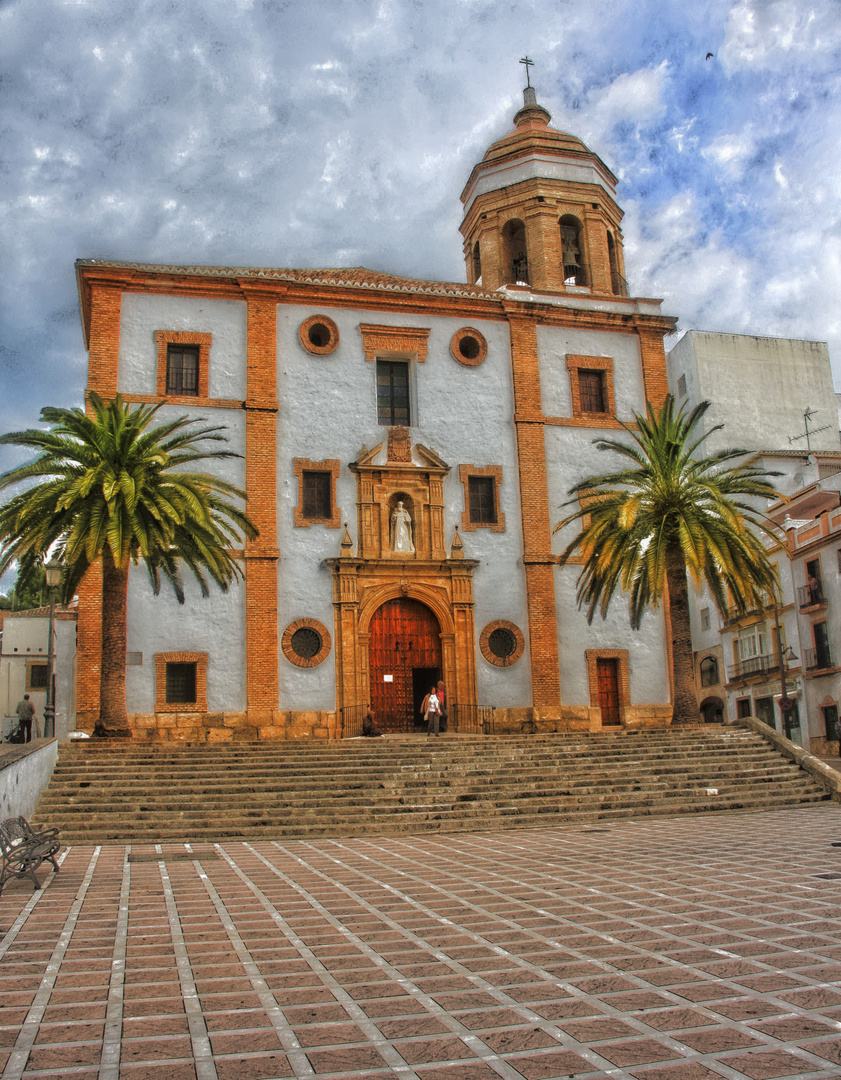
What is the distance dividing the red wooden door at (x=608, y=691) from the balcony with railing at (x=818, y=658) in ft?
38.8

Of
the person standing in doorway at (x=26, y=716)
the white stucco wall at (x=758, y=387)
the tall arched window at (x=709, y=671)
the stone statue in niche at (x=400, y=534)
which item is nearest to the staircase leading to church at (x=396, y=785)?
the person standing in doorway at (x=26, y=716)

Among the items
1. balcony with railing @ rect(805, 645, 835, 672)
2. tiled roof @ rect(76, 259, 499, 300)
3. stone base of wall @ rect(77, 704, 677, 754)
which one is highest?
tiled roof @ rect(76, 259, 499, 300)

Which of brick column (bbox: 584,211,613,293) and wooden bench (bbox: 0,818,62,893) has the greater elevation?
brick column (bbox: 584,211,613,293)

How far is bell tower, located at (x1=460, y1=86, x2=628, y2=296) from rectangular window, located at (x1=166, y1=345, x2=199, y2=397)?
8851 millimetres

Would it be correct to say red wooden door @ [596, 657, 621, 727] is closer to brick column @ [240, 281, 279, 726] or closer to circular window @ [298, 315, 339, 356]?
brick column @ [240, 281, 279, 726]

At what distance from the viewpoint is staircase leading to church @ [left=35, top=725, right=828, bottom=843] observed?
14.0 m

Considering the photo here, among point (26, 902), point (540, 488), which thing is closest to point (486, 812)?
point (26, 902)

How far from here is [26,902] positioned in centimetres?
834

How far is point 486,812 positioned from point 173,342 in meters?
14.5

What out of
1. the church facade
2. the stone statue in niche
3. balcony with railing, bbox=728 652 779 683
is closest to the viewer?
the church facade

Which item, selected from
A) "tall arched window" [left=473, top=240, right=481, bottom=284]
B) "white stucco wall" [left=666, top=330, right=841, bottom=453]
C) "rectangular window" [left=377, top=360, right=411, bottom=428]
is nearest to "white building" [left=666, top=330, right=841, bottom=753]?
"white stucco wall" [left=666, top=330, right=841, bottom=453]

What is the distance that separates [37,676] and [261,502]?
716 inches

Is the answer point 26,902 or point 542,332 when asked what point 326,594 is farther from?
point 26,902

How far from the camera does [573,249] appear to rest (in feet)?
91.6
